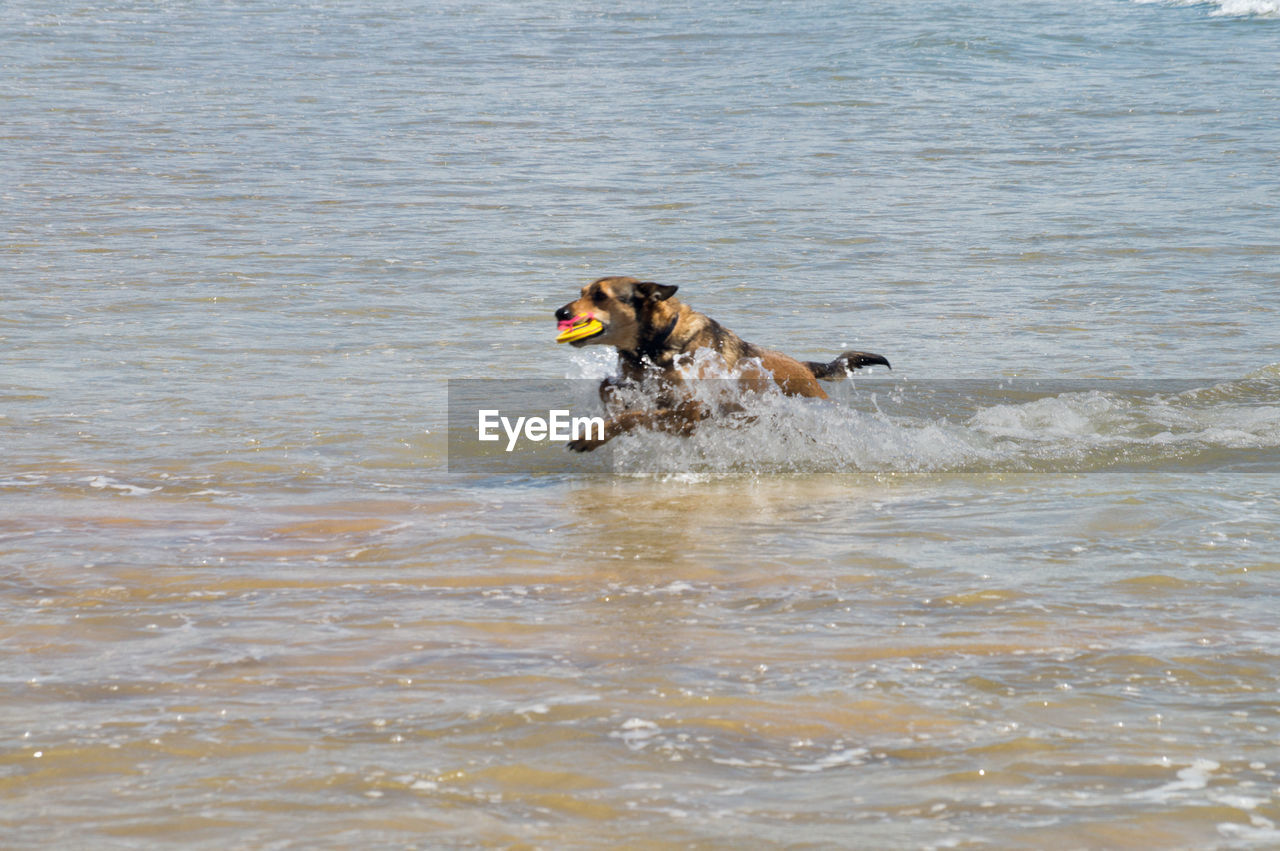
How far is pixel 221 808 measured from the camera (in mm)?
3551

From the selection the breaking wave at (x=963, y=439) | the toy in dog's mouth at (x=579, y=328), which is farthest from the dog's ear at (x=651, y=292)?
the breaking wave at (x=963, y=439)

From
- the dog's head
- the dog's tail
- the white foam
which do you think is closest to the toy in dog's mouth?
the dog's head

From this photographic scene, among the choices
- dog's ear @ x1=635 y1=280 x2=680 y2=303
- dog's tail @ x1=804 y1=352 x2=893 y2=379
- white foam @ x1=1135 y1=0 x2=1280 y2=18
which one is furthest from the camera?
white foam @ x1=1135 y1=0 x2=1280 y2=18

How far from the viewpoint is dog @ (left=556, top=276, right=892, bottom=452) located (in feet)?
23.9

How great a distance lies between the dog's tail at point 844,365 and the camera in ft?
25.6

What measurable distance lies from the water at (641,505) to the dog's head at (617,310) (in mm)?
546

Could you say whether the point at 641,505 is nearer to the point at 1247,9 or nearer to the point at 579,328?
the point at 579,328

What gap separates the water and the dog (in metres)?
0.20

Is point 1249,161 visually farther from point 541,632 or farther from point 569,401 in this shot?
point 541,632

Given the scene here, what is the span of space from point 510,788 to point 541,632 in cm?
120

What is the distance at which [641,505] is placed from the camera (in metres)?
6.86

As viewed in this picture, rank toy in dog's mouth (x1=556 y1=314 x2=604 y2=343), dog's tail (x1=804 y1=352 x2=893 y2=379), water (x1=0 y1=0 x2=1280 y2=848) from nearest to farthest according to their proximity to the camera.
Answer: water (x1=0 y1=0 x2=1280 y2=848), toy in dog's mouth (x1=556 y1=314 x2=604 y2=343), dog's tail (x1=804 y1=352 x2=893 y2=379)

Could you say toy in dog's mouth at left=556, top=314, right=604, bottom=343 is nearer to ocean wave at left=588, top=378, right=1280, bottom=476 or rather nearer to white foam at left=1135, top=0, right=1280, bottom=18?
ocean wave at left=588, top=378, right=1280, bottom=476

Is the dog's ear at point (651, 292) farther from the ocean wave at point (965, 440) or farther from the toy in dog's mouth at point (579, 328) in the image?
the ocean wave at point (965, 440)
